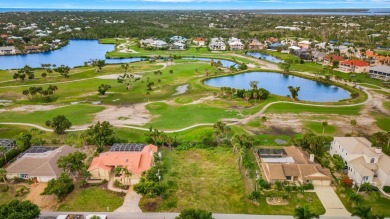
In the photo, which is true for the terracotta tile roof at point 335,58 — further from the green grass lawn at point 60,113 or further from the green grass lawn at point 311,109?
the green grass lawn at point 60,113

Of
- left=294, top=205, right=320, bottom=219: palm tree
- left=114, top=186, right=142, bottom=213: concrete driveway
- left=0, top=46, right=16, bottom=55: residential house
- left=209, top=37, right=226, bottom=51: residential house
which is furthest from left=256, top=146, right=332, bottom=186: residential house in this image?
left=0, top=46, right=16, bottom=55: residential house

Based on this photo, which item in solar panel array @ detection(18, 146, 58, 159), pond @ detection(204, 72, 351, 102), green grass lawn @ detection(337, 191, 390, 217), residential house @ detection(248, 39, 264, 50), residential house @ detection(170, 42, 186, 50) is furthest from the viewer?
residential house @ detection(170, 42, 186, 50)

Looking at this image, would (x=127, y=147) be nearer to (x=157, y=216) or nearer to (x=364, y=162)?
(x=157, y=216)

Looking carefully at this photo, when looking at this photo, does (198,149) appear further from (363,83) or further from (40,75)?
(40,75)

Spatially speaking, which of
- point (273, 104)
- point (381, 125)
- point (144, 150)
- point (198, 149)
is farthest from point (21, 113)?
point (381, 125)

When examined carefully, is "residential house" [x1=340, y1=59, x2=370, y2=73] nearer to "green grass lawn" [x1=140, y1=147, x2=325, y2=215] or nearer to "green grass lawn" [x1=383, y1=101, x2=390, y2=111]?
"green grass lawn" [x1=383, y1=101, x2=390, y2=111]

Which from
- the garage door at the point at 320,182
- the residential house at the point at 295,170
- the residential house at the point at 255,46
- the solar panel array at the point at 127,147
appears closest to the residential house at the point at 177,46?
the residential house at the point at 255,46
